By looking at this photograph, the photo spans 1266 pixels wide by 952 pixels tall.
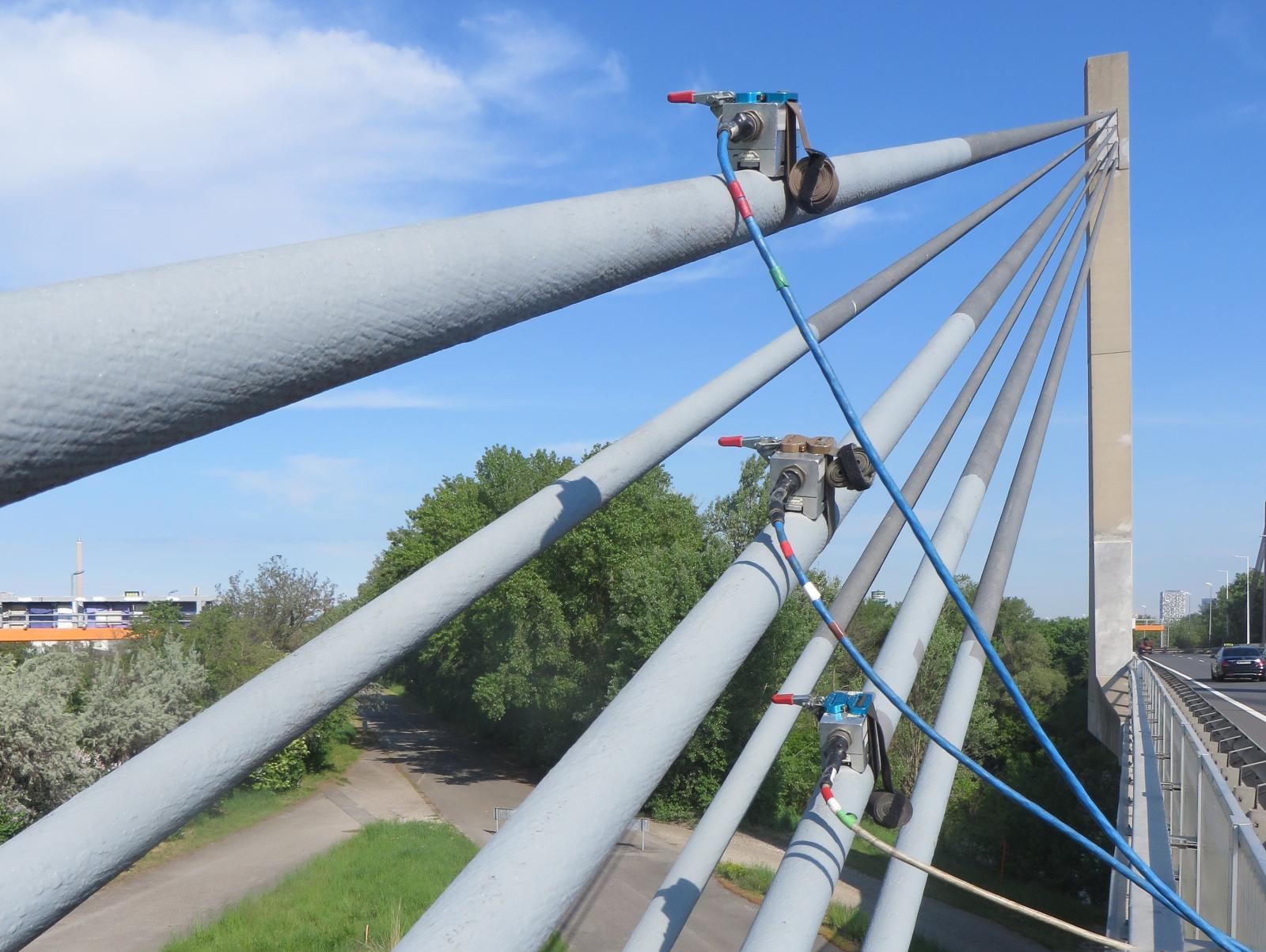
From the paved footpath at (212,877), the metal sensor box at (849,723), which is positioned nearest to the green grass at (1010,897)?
the paved footpath at (212,877)

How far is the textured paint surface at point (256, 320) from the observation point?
57 cm

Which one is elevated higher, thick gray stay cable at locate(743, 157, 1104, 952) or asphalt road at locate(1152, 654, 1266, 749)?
asphalt road at locate(1152, 654, 1266, 749)

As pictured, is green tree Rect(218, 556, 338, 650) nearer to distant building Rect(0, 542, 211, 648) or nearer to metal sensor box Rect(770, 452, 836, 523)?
distant building Rect(0, 542, 211, 648)

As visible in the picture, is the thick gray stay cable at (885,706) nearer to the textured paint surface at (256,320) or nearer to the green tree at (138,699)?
the textured paint surface at (256,320)

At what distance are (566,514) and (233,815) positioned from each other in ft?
74.5

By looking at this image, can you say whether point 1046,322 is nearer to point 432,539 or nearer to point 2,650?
point 2,650

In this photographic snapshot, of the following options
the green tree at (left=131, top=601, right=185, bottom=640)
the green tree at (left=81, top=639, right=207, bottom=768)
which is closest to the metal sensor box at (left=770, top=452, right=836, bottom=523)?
the green tree at (left=81, top=639, right=207, bottom=768)

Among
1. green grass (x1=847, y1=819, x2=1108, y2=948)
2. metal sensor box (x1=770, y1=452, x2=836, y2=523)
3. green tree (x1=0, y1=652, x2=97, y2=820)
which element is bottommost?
green tree (x1=0, y1=652, x2=97, y2=820)

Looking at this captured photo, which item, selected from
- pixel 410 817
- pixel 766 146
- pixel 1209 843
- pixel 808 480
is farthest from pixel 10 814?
pixel 766 146

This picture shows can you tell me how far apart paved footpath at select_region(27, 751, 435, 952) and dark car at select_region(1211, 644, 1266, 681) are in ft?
57.9

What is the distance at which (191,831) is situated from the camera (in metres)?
20.3

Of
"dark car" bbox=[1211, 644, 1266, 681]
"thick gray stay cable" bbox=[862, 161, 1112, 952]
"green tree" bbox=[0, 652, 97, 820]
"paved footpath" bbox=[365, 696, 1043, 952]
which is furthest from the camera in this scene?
"dark car" bbox=[1211, 644, 1266, 681]

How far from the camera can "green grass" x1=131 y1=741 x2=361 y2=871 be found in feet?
63.2

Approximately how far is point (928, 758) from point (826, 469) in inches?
62.7
